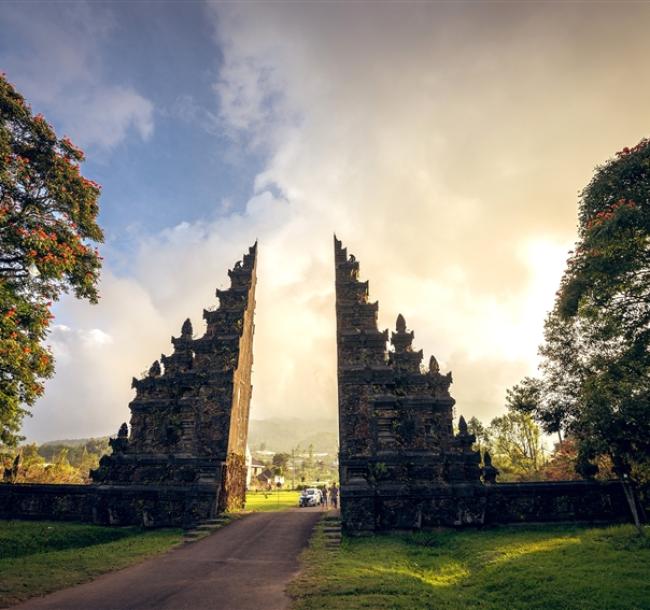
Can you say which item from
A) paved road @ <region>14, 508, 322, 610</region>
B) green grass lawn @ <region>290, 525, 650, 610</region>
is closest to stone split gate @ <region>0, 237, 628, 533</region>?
green grass lawn @ <region>290, 525, 650, 610</region>

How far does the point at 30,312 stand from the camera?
13289 mm

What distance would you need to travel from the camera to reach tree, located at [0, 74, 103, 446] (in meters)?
12.7

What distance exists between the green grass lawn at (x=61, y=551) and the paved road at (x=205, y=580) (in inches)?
28.6

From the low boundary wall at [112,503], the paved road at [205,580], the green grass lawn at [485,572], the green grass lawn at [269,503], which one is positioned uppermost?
the low boundary wall at [112,503]

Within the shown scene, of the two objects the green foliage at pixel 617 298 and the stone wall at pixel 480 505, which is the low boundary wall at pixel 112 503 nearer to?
the stone wall at pixel 480 505

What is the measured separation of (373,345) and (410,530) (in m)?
8.62

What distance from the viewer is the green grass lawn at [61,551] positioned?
33.3 feet

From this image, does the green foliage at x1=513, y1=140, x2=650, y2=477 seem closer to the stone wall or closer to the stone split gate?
the stone wall

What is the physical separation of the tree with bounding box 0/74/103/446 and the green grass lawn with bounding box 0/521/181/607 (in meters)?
4.10

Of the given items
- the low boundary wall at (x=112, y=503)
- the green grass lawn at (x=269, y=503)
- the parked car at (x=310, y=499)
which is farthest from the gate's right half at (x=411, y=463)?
the parked car at (x=310, y=499)

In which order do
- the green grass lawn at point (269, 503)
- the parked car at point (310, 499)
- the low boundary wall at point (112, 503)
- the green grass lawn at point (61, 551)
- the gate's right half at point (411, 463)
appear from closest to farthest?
the green grass lawn at point (61, 551) < the gate's right half at point (411, 463) < the low boundary wall at point (112, 503) < the green grass lawn at point (269, 503) < the parked car at point (310, 499)

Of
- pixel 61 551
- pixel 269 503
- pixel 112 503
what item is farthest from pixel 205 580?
pixel 269 503

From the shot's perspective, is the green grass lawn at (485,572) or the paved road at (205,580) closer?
the green grass lawn at (485,572)

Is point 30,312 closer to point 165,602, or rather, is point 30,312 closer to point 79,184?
point 79,184
